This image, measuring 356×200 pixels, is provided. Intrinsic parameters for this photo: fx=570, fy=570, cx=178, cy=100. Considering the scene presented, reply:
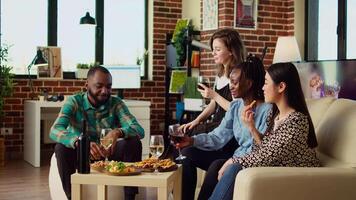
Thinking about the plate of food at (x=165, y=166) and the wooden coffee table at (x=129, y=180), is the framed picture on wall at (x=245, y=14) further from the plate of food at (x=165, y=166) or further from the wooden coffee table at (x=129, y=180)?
the wooden coffee table at (x=129, y=180)

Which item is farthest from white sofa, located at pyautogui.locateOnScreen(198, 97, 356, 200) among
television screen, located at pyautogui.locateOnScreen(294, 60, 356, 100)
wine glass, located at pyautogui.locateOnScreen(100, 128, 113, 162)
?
television screen, located at pyautogui.locateOnScreen(294, 60, 356, 100)

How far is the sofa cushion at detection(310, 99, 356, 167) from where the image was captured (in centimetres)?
261

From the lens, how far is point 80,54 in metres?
7.29

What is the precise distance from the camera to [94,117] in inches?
146

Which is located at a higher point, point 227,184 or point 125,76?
point 125,76

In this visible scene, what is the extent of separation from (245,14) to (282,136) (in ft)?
12.7

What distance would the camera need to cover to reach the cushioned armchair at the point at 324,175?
2.36 m

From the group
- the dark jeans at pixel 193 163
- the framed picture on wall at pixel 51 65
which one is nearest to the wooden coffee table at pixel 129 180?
the dark jeans at pixel 193 163

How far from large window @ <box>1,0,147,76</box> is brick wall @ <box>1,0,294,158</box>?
223 mm

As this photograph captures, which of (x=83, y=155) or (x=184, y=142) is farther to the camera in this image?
(x=184, y=142)

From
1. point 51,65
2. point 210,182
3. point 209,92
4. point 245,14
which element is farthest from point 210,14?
point 210,182

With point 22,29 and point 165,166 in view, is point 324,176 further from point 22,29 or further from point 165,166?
point 22,29

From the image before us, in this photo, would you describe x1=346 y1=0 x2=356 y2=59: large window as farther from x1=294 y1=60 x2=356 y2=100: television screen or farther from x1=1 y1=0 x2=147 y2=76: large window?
x1=1 y1=0 x2=147 y2=76: large window

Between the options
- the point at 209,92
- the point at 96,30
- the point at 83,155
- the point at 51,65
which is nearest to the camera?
the point at 83,155
